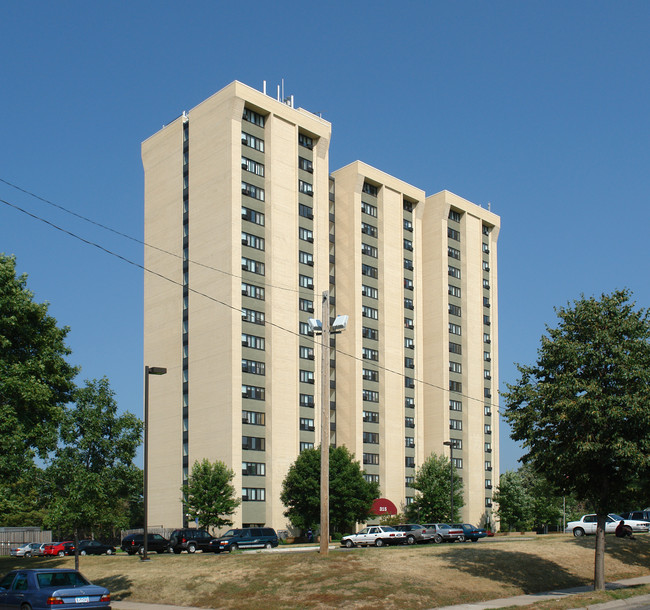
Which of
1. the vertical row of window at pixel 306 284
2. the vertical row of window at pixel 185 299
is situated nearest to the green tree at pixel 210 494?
the vertical row of window at pixel 185 299

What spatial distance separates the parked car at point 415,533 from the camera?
54.8 meters

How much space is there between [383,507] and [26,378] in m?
56.2

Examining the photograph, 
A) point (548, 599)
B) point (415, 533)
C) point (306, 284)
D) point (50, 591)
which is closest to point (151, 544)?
point (415, 533)

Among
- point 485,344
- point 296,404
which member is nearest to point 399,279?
point 485,344

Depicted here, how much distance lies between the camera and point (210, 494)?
70.0m

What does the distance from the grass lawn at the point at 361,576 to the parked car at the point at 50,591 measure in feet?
18.9

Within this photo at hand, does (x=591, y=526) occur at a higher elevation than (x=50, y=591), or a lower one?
lower

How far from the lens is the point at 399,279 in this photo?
10119 cm

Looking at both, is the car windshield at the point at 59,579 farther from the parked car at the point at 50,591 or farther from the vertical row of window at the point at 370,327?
the vertical row of window at the point at 370,327

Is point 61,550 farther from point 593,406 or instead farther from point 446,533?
point 593,406

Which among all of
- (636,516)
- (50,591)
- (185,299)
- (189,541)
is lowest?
(189,541)

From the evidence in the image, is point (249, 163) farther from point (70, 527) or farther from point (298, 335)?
point (70, 527)

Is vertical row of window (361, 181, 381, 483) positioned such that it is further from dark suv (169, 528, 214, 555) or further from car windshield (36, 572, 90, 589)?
car windshield (36, 572, 90, 589)

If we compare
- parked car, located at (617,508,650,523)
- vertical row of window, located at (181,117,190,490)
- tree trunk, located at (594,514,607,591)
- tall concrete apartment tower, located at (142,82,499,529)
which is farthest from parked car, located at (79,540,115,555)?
tree trunk, located at (594,514,607,591)
